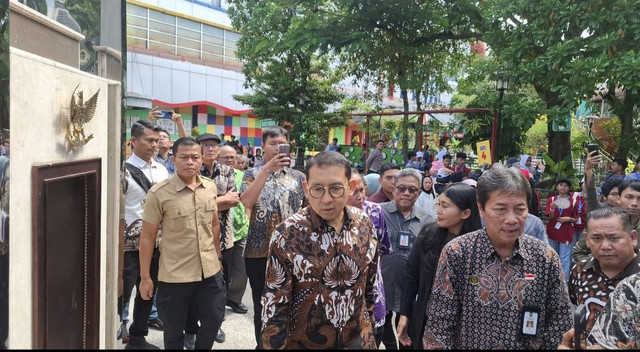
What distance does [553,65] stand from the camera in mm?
8328

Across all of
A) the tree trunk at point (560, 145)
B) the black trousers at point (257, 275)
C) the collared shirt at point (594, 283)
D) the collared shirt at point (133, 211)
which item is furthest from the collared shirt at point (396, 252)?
the tree trunk at point (560, 145)

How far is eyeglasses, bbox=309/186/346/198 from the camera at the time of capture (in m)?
2.54

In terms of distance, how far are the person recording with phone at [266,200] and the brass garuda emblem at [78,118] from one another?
145 cm

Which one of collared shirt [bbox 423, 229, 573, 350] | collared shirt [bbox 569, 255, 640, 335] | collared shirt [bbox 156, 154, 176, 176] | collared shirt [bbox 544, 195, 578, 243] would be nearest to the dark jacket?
collared shirt [bbox 569, 255, 640, 335]

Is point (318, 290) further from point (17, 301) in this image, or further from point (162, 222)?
point (162, 222)

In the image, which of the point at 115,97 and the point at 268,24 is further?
the point at 268,24

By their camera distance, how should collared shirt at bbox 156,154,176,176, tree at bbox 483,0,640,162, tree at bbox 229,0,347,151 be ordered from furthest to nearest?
tree at bbox 229,0,347,151, tree at bbox 483,0,640,162, collared shirt at bbox 156,154,176,176

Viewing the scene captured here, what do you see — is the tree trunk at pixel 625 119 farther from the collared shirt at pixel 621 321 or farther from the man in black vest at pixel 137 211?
the collared shirt at pixel 621 321

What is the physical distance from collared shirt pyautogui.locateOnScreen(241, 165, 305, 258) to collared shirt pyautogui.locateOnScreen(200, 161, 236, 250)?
0.63 m

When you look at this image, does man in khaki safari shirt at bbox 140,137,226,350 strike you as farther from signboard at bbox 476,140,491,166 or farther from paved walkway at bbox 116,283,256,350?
signboard at bbox 476,140,491,166

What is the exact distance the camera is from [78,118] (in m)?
2.91

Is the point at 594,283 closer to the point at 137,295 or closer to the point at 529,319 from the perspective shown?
the point at 529,319

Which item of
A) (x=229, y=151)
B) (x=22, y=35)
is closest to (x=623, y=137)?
(x=229, y=151)

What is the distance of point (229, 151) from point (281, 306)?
391 centimetres
